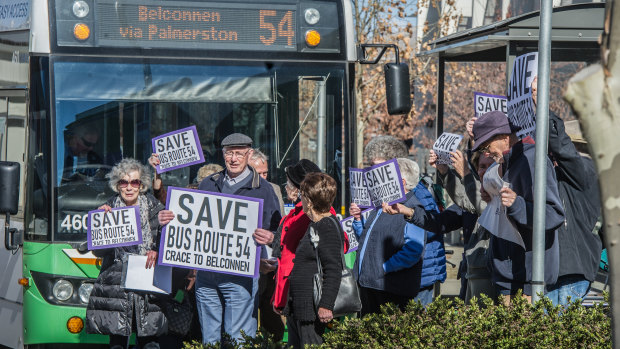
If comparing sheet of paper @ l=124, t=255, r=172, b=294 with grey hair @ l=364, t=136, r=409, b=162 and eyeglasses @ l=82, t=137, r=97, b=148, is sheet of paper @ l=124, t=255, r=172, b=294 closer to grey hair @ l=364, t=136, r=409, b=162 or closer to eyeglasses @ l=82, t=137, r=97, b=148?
eyeglasses @ l=82, t=137, r=97, b=148

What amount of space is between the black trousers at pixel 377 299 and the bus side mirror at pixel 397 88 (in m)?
1.62

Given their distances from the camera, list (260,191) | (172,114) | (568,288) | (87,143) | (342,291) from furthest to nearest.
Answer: (172,114) → (87,143) → (260,191) → (342,291) → (568,288)

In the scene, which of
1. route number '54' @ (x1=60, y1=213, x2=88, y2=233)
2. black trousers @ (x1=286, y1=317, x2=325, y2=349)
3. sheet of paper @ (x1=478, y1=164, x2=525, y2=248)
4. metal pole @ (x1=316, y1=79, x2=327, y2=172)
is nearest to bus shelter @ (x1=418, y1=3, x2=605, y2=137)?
metal pole @ (x1=316, y1=79, x2=327, y2=172)

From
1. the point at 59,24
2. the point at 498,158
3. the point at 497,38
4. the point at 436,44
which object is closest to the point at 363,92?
the point at 436,44

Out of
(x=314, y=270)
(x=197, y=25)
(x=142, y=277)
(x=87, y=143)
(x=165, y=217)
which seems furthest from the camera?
(x=197, y=25)

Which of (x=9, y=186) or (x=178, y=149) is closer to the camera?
(x=9, y=186)

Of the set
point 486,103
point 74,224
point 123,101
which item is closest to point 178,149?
point 123,101

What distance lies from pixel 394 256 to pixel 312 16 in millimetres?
2244

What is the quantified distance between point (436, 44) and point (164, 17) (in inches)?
158

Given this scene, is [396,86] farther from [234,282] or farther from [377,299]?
[234,282]

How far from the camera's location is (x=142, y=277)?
22.1 ft

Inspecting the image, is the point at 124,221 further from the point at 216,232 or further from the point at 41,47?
the point at 41,47

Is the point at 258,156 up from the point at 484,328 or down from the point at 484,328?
up

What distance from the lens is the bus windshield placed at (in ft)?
23.1
